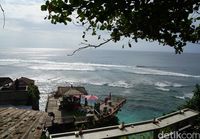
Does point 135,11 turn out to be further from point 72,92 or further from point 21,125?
point 72,92

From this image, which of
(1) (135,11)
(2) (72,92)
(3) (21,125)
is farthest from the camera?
(2) (72,92)

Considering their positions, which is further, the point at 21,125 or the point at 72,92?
the point at 72,92

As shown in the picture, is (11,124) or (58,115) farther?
(58,115)

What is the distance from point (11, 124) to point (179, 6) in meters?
6.75

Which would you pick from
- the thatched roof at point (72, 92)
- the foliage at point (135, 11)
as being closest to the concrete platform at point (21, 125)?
the foliage at point (135, 11)

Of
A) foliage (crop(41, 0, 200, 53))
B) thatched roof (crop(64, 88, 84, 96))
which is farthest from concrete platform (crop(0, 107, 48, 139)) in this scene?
thatched roof (crop(64, 88, 84, 96))

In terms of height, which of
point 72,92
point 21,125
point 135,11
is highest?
point 135,11

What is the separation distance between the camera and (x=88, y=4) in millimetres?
4391

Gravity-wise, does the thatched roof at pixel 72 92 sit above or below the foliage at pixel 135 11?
below

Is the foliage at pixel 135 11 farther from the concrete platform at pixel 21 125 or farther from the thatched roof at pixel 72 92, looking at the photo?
the thatched roof at pixel 72 92

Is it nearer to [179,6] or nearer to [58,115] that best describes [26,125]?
[179,6]

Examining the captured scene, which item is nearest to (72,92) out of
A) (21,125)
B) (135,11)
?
(21,125)

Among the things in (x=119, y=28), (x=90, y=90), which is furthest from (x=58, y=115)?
(x=90, y=90)

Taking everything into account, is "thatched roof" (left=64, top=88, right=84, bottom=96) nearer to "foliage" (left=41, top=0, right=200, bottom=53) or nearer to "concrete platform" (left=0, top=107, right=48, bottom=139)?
"concrete platform" (left=0, top=107, right=48, bottom=139)
